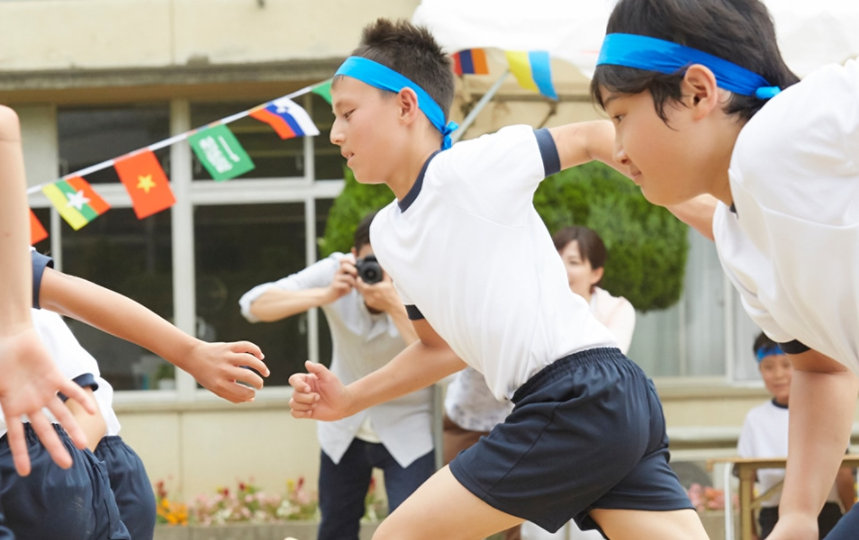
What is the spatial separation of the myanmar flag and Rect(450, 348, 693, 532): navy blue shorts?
13.2 feet

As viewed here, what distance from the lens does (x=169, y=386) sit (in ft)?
28.0

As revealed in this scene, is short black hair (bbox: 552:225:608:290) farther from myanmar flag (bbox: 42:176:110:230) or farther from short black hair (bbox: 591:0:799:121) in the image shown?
short black hair (bbox: 591:0:799:121)

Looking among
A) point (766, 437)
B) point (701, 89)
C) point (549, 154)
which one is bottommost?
point (766, 437)

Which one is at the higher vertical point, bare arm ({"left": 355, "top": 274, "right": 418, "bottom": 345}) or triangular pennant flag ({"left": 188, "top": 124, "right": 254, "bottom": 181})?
triangular pennant flag ({"left": 188, "top": 124, "right": 254, "bottom": 181})

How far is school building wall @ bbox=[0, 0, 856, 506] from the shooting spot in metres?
8.21

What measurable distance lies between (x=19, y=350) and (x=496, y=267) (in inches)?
50.6

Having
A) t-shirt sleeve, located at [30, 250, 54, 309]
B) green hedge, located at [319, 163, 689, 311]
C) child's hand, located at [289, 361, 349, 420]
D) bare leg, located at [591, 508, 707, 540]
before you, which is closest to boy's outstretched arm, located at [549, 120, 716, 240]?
bare leg, located at [591, 508, 707, 540]

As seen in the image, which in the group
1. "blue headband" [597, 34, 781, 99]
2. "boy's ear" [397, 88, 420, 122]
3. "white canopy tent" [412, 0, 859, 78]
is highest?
"blue headband" [597, 34, 781, 99]

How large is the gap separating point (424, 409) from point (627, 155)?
332cm

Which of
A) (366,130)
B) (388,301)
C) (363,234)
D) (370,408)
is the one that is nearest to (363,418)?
(370,408)

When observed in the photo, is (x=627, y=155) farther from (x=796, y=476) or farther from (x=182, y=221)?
(x=182, y=221)

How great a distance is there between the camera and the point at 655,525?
9.05 feet

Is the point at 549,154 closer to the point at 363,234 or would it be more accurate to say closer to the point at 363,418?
the point at 363,234

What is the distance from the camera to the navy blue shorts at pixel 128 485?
10.6 feet
